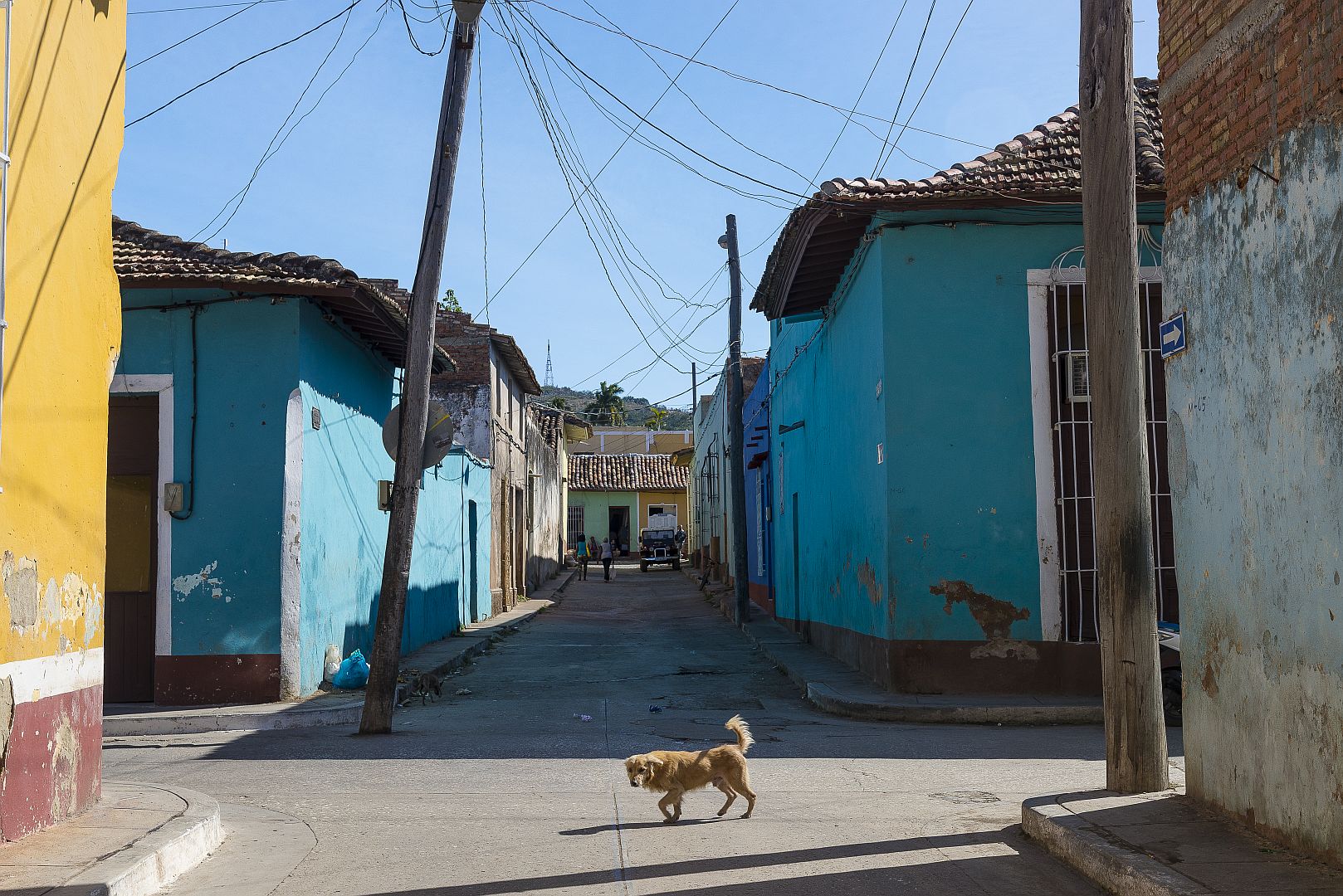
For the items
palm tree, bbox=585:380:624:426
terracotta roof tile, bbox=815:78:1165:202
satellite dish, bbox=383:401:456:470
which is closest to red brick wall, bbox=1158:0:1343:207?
terracotta roof tile, bbox=815:78:1165:202

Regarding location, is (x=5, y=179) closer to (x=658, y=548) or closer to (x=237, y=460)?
(x=237, y=460)

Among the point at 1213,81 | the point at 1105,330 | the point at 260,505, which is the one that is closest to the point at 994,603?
the point at 1105,330

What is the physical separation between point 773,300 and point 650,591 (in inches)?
740

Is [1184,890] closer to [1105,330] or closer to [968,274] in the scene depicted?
[1105,330]

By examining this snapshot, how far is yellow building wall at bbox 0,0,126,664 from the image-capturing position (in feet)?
19.1

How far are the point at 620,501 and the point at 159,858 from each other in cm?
5393

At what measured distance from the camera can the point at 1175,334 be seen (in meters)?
6.49

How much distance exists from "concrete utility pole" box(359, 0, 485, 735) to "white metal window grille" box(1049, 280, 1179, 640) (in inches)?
233

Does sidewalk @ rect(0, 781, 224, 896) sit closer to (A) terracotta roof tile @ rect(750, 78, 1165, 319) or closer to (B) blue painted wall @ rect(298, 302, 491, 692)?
(B) blue painted wall @ rect(298, 302, 491, 692)

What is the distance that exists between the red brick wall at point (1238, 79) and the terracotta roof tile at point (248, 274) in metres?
8.08

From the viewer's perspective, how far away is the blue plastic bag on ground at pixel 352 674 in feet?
41.5

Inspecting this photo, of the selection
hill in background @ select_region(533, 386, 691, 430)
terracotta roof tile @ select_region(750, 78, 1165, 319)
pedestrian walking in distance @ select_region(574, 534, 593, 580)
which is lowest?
pedestrian walking in distance @ select_region(574, 534, 593, 580)

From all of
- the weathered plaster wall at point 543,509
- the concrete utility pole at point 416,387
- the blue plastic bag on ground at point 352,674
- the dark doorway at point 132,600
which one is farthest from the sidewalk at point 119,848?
the weathered plaster wall at point 543,509

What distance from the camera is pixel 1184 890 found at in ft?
15.0
